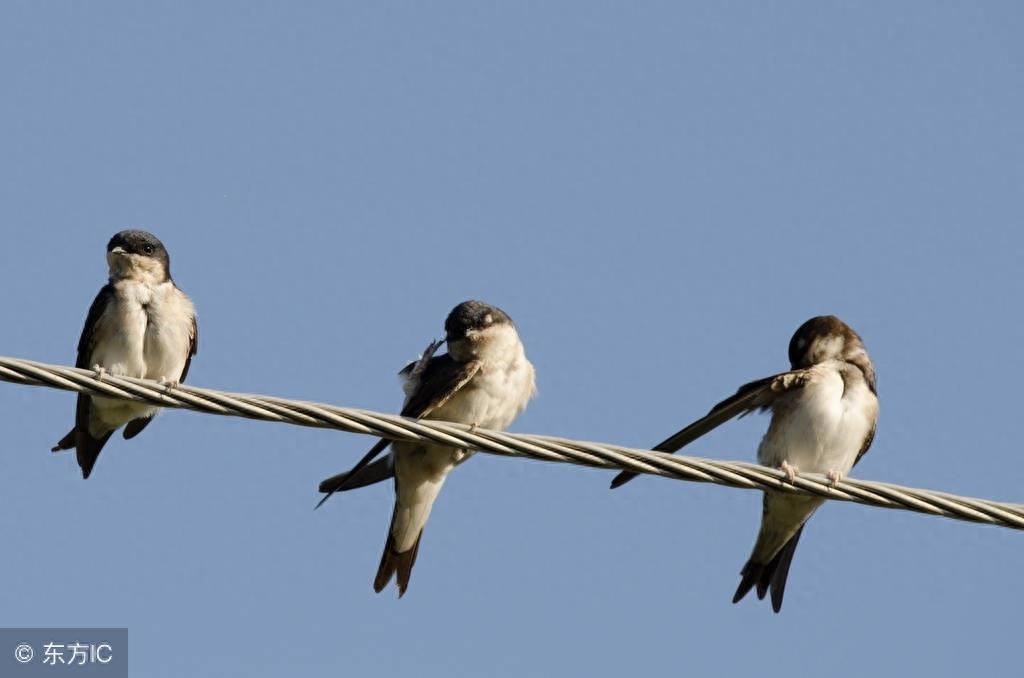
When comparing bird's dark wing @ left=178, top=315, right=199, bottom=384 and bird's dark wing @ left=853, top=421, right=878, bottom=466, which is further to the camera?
bird's dark wing @ left=178, top=315, right=199, bottom=384

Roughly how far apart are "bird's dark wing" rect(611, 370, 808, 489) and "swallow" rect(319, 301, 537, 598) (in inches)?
35.0

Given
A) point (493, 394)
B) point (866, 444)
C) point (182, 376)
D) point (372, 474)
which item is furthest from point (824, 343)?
point (182, 376)

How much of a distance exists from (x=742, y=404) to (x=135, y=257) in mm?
3252

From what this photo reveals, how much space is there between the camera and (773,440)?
799 centimetres

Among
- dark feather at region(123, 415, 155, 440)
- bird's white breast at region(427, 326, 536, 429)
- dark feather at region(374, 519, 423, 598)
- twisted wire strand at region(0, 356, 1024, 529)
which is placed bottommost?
twisted wire strand at region(0, 356, 1024, 529)

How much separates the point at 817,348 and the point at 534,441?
3.05m

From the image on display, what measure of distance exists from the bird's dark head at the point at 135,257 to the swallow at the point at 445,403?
4.68 feet

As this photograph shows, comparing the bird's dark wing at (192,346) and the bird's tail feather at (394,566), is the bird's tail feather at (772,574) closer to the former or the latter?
the bird's tail feather at (394,566)

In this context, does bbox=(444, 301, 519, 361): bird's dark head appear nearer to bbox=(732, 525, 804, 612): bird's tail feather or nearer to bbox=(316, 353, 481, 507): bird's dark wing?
bbox=(316, 353, 481, 507): bird's dark wing

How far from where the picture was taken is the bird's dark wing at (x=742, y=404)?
7.68m

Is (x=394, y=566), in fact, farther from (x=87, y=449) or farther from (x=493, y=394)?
(x=87, y=449)

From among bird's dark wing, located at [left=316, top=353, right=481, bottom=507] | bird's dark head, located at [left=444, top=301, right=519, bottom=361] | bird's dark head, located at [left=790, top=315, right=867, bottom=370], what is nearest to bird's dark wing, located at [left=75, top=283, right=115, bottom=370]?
bird's dark wing, located at [left=316, top=353, right=481, bottom=507]

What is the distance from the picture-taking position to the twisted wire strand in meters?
5.41

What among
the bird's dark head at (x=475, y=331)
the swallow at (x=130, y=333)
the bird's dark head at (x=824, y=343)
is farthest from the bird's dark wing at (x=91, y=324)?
the bird's dark head at (x=824, y=343)
